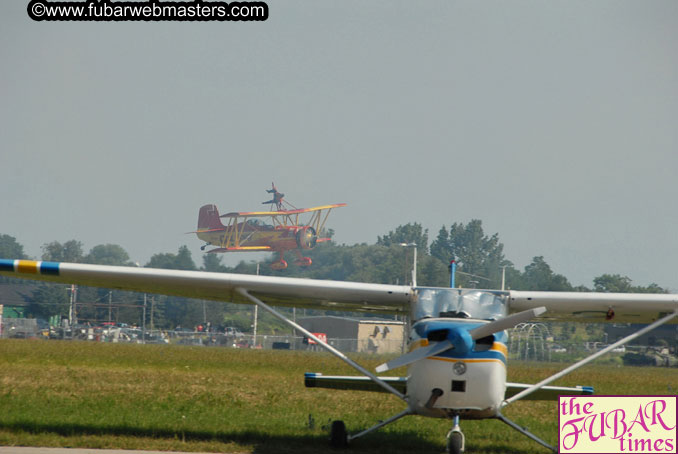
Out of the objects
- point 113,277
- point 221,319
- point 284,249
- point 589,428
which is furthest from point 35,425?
point 284,249

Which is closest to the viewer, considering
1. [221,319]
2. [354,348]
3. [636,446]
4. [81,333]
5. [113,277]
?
[636,446]

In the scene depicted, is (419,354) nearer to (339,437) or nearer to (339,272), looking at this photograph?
(339,437)

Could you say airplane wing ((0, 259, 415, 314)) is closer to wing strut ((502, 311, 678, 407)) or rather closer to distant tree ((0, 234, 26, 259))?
wing strut ((502, 311, 678, 407))

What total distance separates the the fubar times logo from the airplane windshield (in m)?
1.76

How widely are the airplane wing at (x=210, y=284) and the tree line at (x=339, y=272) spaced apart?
261 ft

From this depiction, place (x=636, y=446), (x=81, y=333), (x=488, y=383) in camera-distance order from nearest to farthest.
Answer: (x=636, y=446) → (x=488, y=383) → (x=81, y=333)

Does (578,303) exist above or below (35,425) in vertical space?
above

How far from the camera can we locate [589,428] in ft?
27.2

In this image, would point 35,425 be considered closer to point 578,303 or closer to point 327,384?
point 327,384

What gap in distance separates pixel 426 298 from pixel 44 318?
113625 millimetres

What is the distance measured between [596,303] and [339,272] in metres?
127

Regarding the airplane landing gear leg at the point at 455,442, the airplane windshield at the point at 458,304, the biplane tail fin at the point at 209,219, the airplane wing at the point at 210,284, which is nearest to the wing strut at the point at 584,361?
the airplane landing gear leg at the point at 455,442

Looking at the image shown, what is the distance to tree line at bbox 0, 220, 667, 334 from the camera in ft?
367

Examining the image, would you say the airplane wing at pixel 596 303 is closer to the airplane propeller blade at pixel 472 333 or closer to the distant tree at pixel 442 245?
the airplane propeller blade at pixel 472 333
